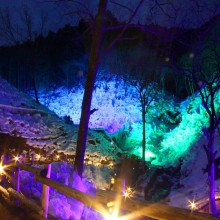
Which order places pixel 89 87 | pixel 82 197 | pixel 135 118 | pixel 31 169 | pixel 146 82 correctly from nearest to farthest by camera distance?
pixel 82 197
pixel 31 169
pixel 89 87
pixel 146 82
pixel 135 118

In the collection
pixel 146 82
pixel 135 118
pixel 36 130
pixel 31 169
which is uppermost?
pixel 146 82

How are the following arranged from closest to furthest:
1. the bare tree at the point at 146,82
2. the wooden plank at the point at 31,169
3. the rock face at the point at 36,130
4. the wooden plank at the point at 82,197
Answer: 1. the wooden plank at the point at 82,197
2. the wooden plank at the point at 31,169
3. the rock face at the point at 36,130
4. the bare tree at the point at 146,82

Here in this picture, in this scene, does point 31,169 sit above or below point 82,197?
above

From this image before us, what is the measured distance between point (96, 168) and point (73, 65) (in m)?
16.9

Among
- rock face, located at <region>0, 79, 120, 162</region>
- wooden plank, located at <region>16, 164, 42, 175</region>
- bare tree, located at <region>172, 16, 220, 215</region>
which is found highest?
bare tree, located at <region>172, 16, 220, 215</region>

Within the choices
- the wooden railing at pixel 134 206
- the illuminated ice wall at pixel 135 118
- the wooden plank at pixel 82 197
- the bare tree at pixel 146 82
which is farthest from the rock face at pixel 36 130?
the wooden railing at pixel 134 206

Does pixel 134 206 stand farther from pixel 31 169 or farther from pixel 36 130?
pixel 36 130

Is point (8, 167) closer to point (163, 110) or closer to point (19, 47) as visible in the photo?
point (163, 110)

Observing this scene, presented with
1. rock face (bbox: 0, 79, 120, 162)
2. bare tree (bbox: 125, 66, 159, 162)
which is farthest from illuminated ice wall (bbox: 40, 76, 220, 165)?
rock face (bbox: 0, 79, 120, 162)

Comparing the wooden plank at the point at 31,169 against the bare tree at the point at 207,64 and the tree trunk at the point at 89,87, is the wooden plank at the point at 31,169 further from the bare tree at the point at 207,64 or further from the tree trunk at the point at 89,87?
the bare tree at the point at 207,64

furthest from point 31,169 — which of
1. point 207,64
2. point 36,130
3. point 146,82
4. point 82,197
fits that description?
point 146,82

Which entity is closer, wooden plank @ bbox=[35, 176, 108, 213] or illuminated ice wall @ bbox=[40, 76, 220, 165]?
wooden plank @ bbox=[35, 176, 108, 213]

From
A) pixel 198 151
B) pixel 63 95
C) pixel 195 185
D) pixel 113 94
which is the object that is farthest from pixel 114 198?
pixel 63 95

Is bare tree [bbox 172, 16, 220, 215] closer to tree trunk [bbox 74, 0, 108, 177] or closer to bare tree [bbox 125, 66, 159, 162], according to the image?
bare tree [bbox 125, 66, 159, 162]
